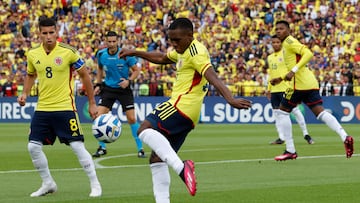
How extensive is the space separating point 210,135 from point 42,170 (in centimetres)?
1607

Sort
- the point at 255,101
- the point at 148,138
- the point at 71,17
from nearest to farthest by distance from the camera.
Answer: the point at 148,138
the point at 255,101
the point at 71,17

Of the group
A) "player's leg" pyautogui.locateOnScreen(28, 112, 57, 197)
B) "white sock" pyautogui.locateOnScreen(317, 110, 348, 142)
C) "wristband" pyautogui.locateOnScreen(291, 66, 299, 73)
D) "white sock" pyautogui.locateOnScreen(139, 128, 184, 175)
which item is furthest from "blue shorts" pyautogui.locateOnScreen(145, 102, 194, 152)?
"white sock" pyautogui.locateOnScreen(317, 110, 348, 142)

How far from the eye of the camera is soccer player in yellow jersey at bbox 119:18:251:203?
32.3 ft

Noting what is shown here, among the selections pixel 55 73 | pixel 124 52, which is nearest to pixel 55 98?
pixel 55 73

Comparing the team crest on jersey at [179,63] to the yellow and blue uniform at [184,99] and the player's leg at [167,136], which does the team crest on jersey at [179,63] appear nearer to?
the yellow and blue uniform at [184,99]

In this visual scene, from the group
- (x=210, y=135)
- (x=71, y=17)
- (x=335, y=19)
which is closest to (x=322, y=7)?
(x=335, y=19)

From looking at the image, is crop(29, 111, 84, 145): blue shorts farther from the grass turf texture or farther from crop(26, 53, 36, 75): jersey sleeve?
the grass turf texture

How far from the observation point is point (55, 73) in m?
12.0

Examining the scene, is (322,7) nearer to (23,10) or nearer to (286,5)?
(286,5)

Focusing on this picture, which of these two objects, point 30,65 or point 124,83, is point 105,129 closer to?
point 30,65

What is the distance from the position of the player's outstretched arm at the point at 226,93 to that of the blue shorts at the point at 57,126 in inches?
108

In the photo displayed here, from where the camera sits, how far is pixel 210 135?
27922mm

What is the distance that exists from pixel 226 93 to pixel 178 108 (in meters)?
0.67

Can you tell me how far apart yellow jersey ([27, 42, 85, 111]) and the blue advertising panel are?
76.9ft
